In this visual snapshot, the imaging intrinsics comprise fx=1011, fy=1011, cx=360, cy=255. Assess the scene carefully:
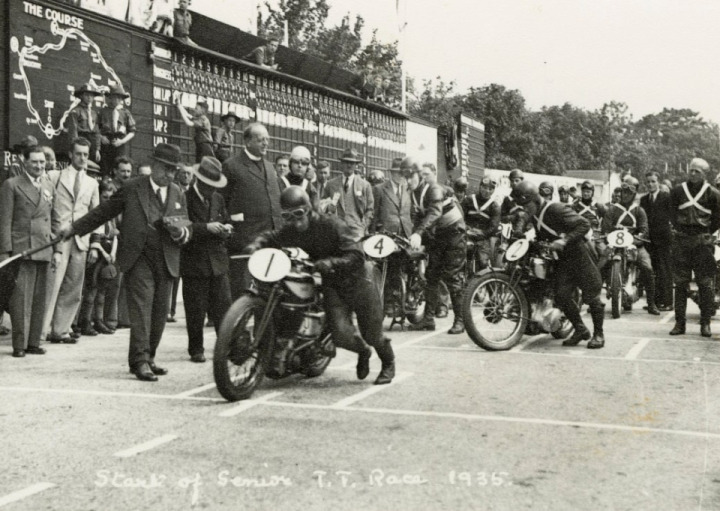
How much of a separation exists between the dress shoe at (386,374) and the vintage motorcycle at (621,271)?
641 centimetres

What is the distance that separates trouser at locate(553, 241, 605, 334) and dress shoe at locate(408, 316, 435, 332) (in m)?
1.88

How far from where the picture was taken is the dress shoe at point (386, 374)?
7.94m

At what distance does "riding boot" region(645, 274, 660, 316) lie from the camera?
14375mm

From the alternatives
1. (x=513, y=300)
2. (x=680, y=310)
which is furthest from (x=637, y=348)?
(x=680, y=310)

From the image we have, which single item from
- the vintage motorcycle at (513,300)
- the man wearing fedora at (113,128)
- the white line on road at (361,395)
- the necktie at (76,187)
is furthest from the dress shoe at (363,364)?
the man wearing fedora at (113,128)

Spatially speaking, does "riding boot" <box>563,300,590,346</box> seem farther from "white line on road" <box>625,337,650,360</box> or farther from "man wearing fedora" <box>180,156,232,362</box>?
"man wearing fedora" <box>180,156,232,362</box>

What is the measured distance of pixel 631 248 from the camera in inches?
579

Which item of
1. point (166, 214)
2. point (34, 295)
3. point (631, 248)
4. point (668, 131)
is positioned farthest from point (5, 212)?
point (668, 131)

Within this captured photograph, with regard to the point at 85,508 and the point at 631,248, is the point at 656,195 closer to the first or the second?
the point at 631,248

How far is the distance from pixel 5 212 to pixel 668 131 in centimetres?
12675

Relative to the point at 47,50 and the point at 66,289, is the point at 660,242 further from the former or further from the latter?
the point at 47,50

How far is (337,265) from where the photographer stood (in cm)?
746

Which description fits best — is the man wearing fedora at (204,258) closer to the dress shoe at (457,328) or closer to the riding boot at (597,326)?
the dress shoe at (457,328)

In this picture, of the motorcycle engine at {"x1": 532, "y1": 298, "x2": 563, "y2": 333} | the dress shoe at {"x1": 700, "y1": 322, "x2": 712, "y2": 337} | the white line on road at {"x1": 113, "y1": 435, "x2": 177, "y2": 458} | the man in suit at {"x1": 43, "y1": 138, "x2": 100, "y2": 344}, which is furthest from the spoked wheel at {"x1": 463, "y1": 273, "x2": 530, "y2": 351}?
the white line on road at {"x1": 113, "y1": 435, "x2": 177, "y2": 458}
